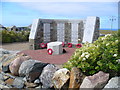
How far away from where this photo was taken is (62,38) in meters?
10.1

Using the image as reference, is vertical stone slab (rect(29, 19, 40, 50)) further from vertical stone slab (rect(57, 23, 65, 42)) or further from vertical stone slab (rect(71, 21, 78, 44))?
vertical stone slab (rect(71, 21, 78, 44))

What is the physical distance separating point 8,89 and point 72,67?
2.00m

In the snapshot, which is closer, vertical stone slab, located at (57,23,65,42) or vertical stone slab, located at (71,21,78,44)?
vertical stone slab, located at (71,21,78,44)

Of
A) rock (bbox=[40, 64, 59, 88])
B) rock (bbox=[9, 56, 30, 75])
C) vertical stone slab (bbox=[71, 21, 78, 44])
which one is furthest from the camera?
vertical stone slab (bbox=[71, 21, 78, 44])

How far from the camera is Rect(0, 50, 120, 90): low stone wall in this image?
136 inches

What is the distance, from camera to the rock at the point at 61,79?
387 centimetres

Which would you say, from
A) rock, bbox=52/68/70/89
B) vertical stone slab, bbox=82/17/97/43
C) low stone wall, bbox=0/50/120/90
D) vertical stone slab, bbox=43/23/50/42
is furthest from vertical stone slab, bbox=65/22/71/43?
rock, bbox=52/68/70/89

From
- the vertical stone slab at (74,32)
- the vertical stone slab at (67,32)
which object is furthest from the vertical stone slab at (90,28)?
the vertical stone slab at (67,32)

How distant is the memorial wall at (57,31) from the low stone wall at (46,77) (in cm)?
384

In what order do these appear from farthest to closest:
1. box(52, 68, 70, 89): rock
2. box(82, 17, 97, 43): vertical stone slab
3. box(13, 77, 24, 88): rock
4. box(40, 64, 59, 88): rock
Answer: box(82, 17, 97, 43): vertical stone slab < box(13, 77, 24, 88): rock < box(40, 64, 59, 88): rock < box(52, 68, 70, 89): rock

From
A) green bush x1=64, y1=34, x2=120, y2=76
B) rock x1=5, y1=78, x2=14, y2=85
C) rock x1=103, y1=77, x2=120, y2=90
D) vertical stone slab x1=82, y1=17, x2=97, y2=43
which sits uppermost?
vertical stone slab x1=82, y1=17, x2=97, y2=43

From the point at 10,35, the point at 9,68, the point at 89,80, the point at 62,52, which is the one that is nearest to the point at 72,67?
the point at 89,80

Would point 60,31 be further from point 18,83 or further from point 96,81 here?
point 96,81

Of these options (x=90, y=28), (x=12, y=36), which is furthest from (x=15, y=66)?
(x=12, y=36)
